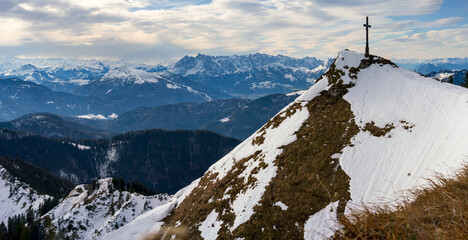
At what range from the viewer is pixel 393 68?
30359 millimetres

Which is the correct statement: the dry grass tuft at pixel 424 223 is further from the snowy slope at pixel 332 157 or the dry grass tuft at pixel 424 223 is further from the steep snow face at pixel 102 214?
the steep snow face at pixel 102 214

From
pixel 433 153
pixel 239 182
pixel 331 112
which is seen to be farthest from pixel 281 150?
pixel 433 153

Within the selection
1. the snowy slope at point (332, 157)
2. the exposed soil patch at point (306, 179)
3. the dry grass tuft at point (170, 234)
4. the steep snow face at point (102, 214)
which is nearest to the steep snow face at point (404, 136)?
the snowy slope at point (332, 157)

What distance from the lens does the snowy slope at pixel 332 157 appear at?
17.7 metres

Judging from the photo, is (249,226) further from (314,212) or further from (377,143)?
(377,143)

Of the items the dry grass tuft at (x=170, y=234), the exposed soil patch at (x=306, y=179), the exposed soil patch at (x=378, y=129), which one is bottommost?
the dry grass tuft at (x=170, y=234)

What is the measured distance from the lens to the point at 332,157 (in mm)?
21328

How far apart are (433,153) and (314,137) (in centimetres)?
888

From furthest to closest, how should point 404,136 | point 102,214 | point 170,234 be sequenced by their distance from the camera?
point 102,214 < point 170,234 < point 404,136

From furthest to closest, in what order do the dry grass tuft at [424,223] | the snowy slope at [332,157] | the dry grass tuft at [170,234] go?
the dry grass tuft at [170,234]
the snowy slope at [332,157]
the dry grass tuft at [424,223]

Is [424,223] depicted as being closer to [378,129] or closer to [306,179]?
[306,179]

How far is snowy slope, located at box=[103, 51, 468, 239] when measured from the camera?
58.1 feet

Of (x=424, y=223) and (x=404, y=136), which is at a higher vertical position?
(x=424, y=223)

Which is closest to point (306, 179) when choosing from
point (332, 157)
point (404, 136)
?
point (332, 157)
